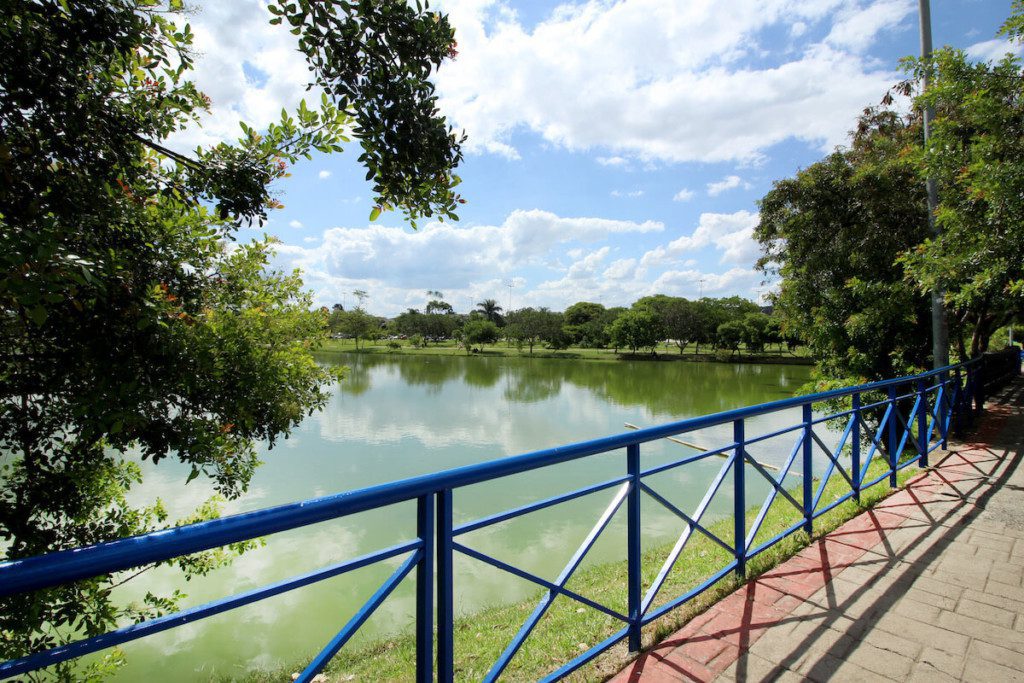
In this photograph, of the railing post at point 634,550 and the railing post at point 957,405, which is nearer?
the railing post at point 634,550

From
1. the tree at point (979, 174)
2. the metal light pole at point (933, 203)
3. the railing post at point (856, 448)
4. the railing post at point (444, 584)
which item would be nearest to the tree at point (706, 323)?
the metal light pole at point (933, 203)

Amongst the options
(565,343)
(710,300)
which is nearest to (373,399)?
(565,343)

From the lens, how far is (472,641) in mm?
4672

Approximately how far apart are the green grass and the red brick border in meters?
0.08

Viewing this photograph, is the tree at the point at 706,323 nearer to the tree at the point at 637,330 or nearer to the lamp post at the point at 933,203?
the tree at the point at 637,330

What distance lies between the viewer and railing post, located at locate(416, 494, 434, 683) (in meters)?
1.76

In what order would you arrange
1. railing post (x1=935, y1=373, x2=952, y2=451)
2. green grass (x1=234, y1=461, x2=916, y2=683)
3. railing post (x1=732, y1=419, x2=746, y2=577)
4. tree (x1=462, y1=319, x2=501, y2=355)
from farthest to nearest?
tree (x1=462, y1=319, x2=501, y2=355) → railing post (x1=935, y1=373, x2=952, y2=451) → railing post (x1=732, y1=419, x2=746, y2=577) → green grass (x1=234, y1=461, x2=916, y2=683)

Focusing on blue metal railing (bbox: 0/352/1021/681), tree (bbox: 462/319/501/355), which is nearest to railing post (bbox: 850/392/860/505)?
blue metal railing (bbox: 0/352/1021/681)

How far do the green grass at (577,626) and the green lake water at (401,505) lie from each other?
876 millimetres

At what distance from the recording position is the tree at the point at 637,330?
59.2 metres

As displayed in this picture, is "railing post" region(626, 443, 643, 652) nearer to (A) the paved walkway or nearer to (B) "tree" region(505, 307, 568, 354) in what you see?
(A) the paved walkway

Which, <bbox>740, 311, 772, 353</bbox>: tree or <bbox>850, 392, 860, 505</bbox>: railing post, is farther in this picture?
<bbox>740, 311, 772, 353</bbox>: tree

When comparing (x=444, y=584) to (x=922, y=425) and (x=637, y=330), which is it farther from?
(x=637, y=330)

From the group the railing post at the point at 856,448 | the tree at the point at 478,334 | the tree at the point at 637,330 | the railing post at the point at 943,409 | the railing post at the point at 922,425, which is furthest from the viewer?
the tree at the point at 478,334
